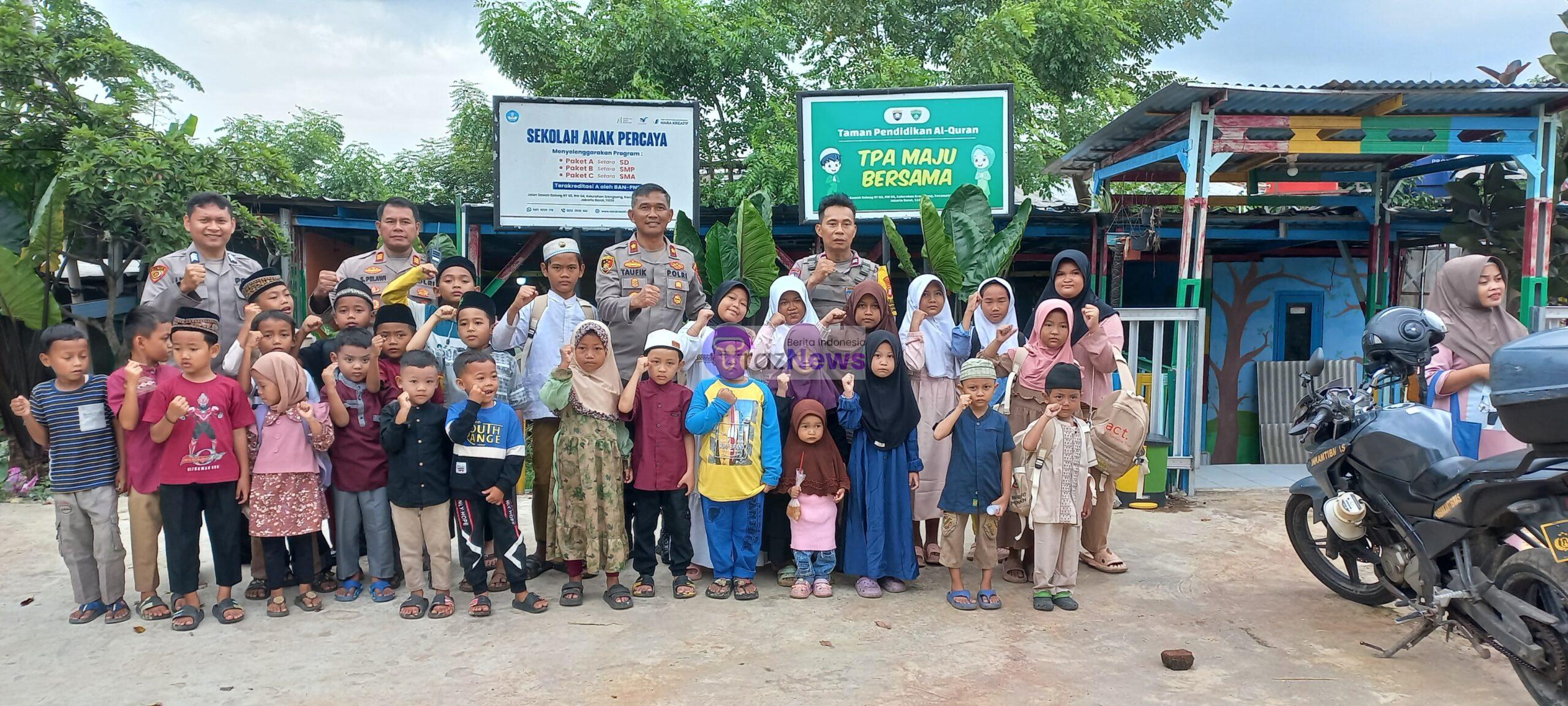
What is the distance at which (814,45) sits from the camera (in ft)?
42.0

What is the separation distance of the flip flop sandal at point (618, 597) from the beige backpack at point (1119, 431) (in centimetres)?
234

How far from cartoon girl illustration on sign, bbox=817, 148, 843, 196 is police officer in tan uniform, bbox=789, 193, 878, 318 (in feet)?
7.73

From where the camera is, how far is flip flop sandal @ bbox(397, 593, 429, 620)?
3885 mm

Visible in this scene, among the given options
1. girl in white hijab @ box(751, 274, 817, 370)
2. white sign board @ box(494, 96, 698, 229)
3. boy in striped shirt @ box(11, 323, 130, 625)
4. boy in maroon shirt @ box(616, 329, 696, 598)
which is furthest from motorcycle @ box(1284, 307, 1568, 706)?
boy in striped shirt @ box(11, 323, 130, 625)

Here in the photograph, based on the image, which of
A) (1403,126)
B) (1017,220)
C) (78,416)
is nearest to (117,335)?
(78,416)

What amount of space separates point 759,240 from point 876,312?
74.8 inches

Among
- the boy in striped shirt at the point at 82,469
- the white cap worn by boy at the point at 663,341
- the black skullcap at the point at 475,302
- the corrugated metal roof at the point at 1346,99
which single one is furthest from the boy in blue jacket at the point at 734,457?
the corrugated metal roof at the point at 1346,99

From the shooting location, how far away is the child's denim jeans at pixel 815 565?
4.26 meters

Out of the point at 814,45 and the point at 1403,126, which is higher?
the point at 814,45

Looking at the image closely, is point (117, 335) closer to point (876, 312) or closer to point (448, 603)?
point (448, 603)

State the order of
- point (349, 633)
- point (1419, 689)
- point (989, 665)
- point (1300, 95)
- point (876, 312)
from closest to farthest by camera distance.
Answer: point (1419, 689)
point (989, 665)
point (349, 633)
point (876, 312)
point (1300, 95)

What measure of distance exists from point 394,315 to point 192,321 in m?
0.80

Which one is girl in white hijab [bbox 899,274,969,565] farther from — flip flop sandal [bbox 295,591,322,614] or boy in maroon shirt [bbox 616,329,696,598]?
flip flop sandal [bbox 295,591,322,614]

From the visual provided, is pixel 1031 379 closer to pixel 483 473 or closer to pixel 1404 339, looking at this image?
pixel 1404 339
